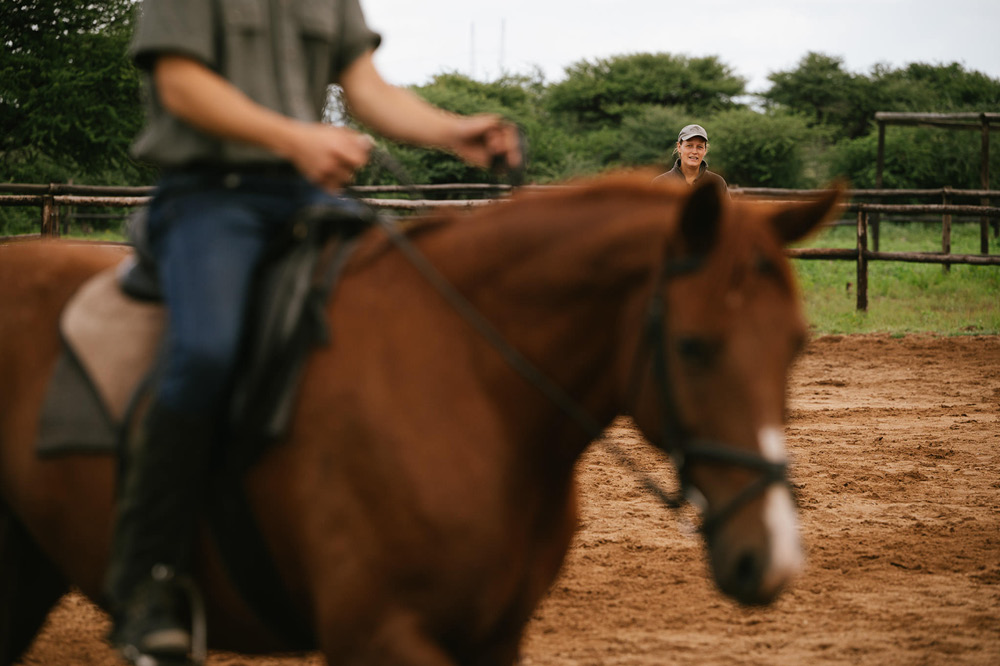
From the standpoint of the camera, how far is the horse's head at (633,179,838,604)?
1827 mm

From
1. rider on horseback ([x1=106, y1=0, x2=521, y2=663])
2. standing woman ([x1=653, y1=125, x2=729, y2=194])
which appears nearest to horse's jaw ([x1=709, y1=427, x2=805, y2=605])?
rider on horseback ([x1=106, y1=0, x2=521, y2=663])

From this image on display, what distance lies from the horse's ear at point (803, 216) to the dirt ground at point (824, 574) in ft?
7.41

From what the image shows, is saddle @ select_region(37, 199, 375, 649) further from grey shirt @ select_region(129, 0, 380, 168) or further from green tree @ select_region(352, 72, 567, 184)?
green tree @ select_region(352, 72, 567, 184)

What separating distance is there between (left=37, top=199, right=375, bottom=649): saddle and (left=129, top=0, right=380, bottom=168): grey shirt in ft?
0.75

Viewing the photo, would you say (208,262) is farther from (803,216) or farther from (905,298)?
(905,298)

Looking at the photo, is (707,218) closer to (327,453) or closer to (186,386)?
(327,453)

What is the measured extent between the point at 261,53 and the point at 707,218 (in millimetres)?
1149

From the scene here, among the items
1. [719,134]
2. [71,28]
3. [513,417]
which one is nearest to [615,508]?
[513,417]

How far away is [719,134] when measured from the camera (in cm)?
3544

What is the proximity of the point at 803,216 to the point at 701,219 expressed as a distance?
0.28 metres

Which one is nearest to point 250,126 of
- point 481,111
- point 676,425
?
point 676,425

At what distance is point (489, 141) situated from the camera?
246 centimetres

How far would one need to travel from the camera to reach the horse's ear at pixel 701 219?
189cm

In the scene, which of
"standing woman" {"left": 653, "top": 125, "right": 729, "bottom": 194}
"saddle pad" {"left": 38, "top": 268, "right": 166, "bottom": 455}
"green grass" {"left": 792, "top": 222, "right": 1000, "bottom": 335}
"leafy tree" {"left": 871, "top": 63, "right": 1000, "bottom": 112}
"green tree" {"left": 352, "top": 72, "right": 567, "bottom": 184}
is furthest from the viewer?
"leafy tree" {"left": 871, "top": 63, "right": 1000, "bottom": 112}
